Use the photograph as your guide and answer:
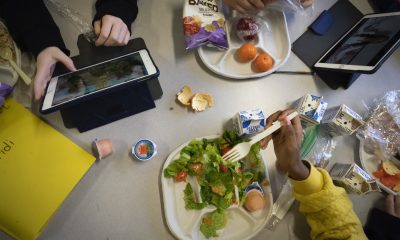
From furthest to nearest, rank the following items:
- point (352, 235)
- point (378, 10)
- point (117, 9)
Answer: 1. point (378, 10)
2. point (117, 9)
3. point (352, 235)

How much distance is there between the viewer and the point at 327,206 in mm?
674

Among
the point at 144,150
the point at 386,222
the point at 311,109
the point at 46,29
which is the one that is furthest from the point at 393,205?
the point at 46,29

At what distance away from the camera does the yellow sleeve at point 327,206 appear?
670 mm

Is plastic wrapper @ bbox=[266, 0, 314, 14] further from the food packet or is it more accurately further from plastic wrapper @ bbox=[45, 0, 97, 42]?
plastic wrapper @ bbox=[45, 0, 97, 42]

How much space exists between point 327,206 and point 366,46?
1.43ft

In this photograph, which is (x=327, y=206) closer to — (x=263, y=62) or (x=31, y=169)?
(x=263, y=62)

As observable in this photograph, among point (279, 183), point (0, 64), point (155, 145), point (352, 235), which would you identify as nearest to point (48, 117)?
point (0, 64)

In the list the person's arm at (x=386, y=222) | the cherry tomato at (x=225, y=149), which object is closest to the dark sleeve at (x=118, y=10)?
the cherry tomato at (x=225, y=149)

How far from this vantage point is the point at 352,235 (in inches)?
26.1

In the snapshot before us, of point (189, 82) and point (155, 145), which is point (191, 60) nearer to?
point (189, 82)

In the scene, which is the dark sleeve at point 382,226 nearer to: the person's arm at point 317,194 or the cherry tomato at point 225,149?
the person's arm at point 317,194

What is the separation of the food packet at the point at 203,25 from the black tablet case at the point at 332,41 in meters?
0.23

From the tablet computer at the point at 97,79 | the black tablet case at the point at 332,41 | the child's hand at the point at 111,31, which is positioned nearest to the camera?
the tablet computer at the point at 97,79

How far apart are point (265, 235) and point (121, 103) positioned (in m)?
0.47
